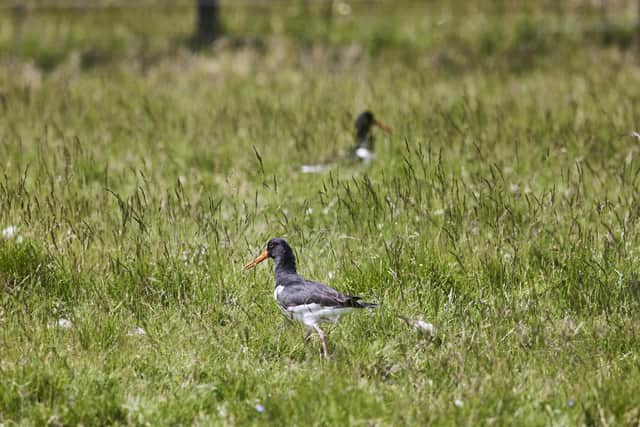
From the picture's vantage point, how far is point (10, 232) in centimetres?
637

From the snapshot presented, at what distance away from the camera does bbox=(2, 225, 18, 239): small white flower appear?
6.36 meters

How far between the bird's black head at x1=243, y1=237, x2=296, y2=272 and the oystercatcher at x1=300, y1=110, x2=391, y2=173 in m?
2.60

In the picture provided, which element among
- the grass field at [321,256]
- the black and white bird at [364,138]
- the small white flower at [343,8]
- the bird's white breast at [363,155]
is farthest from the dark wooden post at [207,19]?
the bird's white breast at [363,155]

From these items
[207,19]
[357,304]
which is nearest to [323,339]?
[357,304]

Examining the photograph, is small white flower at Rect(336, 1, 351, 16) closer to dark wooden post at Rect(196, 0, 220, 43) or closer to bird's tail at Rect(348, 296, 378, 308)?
dark wooden post at Rect(196, 0, 220, 43)

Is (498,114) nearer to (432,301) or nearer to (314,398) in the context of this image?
(432,301)

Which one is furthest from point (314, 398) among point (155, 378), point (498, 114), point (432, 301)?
point (498, 114)

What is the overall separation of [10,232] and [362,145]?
12.5 ft

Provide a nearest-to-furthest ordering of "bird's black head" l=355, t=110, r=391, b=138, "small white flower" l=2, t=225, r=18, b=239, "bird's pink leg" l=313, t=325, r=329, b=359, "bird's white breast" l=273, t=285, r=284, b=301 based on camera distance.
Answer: "bird's pink leg" l=313, t=325, r=329, b=359 < "bird's white breast" l=273, t=285, r=284, b=301 < "small white flower" l=2, t=225, r=18, b=239 < "bird's black head" l=355, t=110, r=391, b=138

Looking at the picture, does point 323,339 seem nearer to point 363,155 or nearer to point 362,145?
point 363,155

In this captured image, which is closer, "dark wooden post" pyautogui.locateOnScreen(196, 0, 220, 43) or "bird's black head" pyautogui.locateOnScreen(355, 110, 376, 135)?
"bird's black head" pyautogui.locateOnScreen(355, 110, 376, 135)

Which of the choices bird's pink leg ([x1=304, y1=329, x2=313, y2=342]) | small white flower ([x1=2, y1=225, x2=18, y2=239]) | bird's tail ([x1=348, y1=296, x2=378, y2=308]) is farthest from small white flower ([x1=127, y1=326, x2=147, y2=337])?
small white flower ([x1=2, y1=225, x2=18, y2=239])

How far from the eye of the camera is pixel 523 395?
480 cm

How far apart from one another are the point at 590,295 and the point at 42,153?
5064mm
